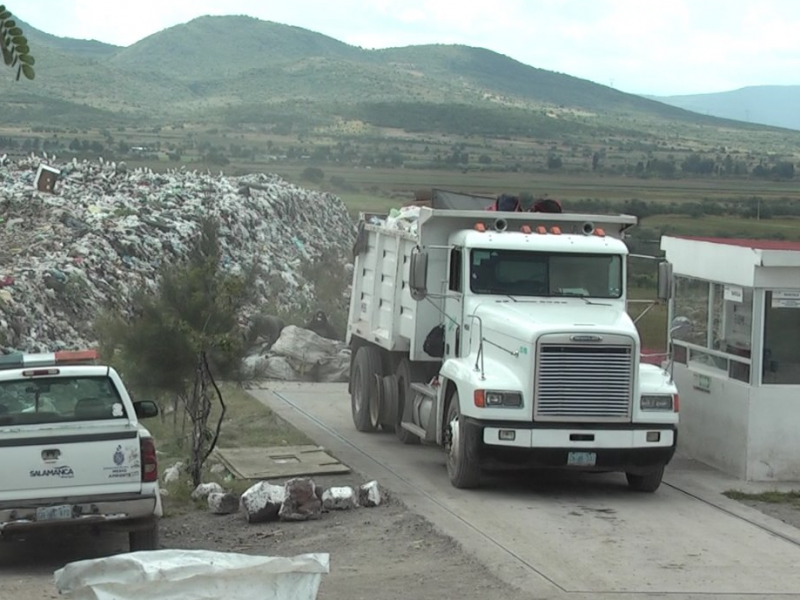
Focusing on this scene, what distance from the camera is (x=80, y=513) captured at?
11188mm

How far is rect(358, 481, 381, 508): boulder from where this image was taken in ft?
46.5

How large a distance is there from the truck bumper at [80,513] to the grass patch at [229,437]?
285 centimetres

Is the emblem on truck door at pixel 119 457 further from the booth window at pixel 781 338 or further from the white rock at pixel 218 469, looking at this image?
the booth window at pixel 781 338

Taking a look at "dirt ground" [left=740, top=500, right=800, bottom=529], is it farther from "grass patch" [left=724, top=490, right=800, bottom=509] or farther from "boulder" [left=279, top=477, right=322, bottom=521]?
"boulder" [left=279, top=477, right=322, bottom=521]

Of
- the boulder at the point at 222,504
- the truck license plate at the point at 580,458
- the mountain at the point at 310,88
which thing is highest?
the mountain at the point at 310,88

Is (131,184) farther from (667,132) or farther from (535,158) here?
(667,132)

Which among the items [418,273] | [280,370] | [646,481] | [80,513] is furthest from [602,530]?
[280,370]

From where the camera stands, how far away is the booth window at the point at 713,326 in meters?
→ 16.6

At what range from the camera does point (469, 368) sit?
15.2 metres

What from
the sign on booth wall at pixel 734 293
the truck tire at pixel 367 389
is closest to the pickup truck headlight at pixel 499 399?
the sign on booth wall at pixel 734 293

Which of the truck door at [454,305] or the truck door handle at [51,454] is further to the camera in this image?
the truck door at [454,305]

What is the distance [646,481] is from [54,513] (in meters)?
6.84

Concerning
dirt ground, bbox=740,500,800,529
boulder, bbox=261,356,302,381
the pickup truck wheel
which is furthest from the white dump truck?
boulder, bbox=261,356,302,381

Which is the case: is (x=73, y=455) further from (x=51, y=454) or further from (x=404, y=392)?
(x=404, y=392)
